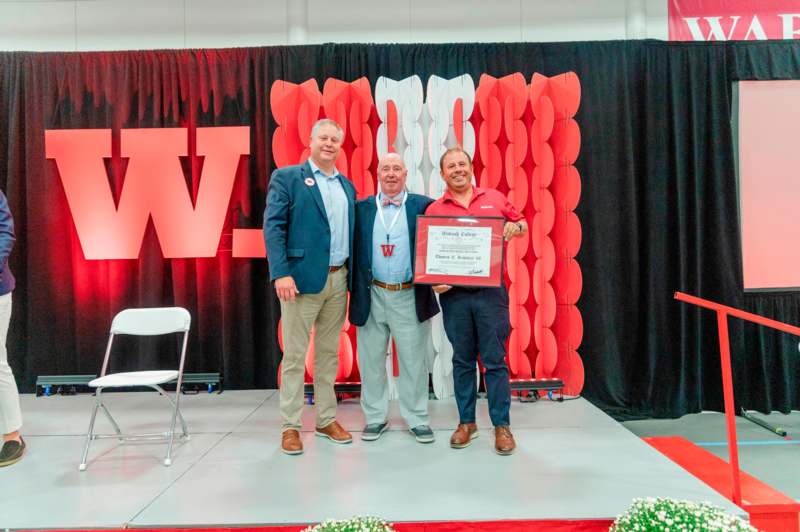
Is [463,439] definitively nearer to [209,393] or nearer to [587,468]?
[587,468]

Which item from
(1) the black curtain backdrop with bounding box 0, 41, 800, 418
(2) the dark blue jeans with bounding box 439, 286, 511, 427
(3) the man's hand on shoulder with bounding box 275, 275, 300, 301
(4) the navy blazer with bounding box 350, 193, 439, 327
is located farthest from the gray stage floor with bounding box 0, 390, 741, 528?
(1) the black curtain backdrop with bounding box 0, 41, 800, 418

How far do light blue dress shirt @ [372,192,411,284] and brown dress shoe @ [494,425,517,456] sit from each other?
1.04m

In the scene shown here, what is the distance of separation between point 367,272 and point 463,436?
1135mm

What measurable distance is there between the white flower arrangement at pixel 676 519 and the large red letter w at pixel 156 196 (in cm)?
375

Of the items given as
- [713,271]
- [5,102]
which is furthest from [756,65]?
[5,102]

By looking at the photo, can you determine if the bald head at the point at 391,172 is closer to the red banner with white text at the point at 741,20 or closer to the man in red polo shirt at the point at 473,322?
the man in red polo shirt at the point at 473,322

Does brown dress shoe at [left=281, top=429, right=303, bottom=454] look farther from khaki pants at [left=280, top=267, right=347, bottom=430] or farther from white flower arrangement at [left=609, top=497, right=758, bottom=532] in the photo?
white flower arrangement at [left=609, top=497, right=758, bottom=532]

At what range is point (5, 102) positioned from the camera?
4543 millimetres

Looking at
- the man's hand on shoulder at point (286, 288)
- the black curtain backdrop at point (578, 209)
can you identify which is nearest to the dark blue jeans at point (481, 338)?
the man's hand on shoulder at point (286, 288)

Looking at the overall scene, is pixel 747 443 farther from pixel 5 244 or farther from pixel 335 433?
pixel 5 244

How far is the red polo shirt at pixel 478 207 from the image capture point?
9.60 feet

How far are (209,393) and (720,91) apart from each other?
209 inches

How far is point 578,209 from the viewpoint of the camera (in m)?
4.44

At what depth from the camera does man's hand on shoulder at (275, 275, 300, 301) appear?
2.80 metres
